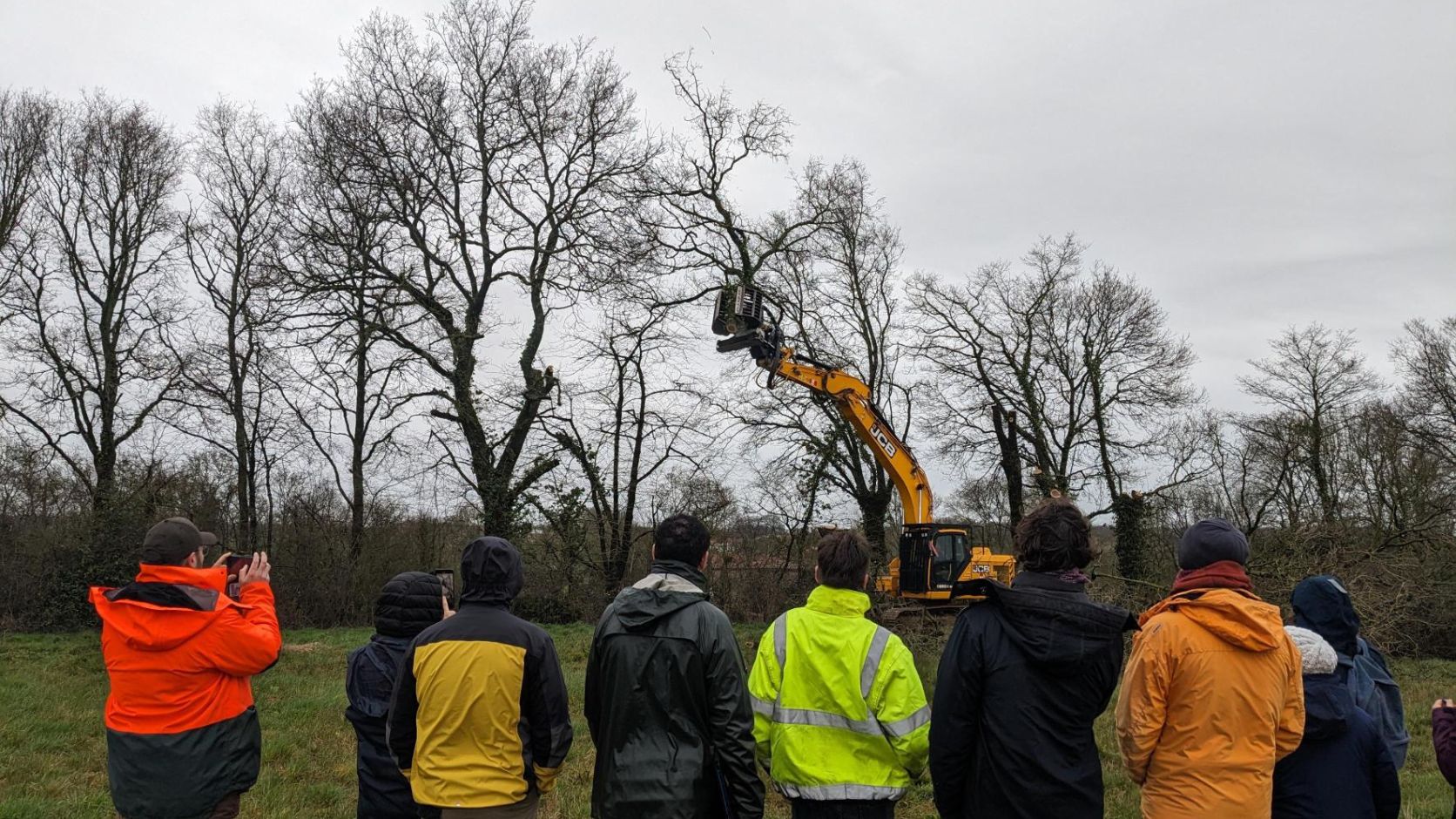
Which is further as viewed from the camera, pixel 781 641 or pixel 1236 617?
pixel 781 641

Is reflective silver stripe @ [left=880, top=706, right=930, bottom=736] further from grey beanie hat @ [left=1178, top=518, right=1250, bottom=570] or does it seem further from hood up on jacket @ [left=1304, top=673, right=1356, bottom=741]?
hood up on jacket @ [left=1304, top=673, right=1356, bottom=741]

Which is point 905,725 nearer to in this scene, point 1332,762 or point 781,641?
point 781,641

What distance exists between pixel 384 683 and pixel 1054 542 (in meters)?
2.89

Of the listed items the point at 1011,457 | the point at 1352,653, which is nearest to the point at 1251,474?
the point at 1011,457

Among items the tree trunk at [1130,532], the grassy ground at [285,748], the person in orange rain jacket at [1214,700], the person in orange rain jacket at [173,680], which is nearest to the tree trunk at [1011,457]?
the tree trunk at [1130,532]

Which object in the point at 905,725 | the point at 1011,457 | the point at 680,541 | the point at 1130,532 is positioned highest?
the point at 1011,457

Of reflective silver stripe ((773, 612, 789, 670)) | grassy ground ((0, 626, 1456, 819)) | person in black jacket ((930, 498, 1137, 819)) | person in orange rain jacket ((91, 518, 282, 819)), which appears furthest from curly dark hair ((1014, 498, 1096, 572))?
grassy ground ((0, 626, 1456, 819))

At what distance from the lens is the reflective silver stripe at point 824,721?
328cm

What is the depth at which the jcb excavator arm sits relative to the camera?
15.6 meters

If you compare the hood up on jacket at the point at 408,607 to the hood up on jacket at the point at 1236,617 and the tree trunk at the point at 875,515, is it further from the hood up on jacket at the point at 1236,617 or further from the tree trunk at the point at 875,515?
the tree trunk at the point at 875,515

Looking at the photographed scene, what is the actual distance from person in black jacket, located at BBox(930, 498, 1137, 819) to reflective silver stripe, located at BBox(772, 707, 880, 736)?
22cm

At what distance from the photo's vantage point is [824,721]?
3312mm

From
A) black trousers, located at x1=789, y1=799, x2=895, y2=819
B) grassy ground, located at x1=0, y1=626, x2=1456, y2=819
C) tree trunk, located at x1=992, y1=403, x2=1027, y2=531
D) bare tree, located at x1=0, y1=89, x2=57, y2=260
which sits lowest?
grassy ground, located at x1=0, y1=626, x2=1456, y2=819

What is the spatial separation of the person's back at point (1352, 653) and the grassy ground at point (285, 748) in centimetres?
303
